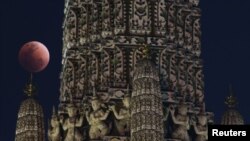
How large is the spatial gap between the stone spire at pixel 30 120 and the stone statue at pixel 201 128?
909 cm

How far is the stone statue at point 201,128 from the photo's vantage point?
6681 cm

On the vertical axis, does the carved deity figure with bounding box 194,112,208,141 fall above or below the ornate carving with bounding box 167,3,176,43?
below

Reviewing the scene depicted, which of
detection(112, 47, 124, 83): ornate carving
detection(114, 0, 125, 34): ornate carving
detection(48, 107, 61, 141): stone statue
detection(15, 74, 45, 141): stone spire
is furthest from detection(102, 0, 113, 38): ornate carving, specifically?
detection(15, 74, 45, 141): stone spire

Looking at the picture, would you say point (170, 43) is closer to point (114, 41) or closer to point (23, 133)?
point (114, 41)

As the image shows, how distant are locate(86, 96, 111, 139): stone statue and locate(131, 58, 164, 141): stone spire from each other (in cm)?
525

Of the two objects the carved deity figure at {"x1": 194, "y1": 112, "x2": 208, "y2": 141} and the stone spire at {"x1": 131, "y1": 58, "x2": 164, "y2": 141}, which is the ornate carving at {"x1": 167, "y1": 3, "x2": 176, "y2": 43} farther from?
the stone spire at {"x1": 131, "y1": 58, "x2": 164, "y2": 141}

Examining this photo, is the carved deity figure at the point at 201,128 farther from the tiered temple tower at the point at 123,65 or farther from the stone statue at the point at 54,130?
the stone statue at the point at 54,130

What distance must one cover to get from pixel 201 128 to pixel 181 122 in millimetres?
1517

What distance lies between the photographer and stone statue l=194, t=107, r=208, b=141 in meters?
66.8

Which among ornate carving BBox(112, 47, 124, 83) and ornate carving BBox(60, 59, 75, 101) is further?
ornate carving BBox(60, 59, 75, 101)

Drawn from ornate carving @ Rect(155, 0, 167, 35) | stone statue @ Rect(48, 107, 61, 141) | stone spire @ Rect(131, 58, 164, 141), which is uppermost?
ornate carving @ Rect(155, 0, 167, 35)

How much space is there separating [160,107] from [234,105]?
7801mm

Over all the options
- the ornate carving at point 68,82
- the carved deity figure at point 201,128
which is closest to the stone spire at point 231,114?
the carved deity figure at point 201,128

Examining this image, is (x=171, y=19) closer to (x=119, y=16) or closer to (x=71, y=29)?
(x=119, y=16)
